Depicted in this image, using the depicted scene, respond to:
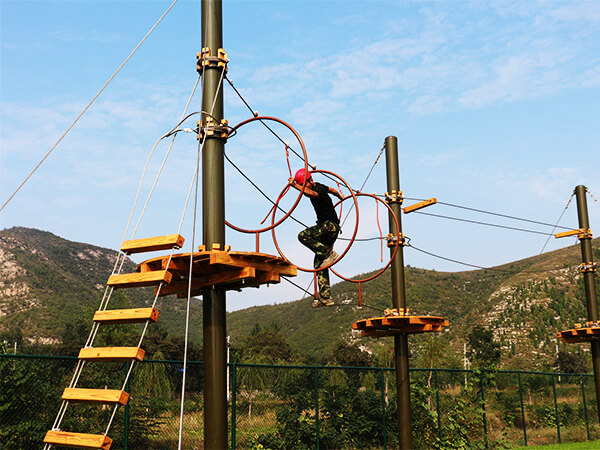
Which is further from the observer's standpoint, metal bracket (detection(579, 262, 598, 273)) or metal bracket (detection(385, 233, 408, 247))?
metal bracket (detection(579, 262, 598, 273))

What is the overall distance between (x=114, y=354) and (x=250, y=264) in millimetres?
1565

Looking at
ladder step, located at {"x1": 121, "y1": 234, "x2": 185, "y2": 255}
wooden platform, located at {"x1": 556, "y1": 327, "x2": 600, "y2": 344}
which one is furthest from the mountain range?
ladder step, located at {"x1": 121, "y1": 234, "x2": 185, "y2": 255}

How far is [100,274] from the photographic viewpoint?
99.4 m

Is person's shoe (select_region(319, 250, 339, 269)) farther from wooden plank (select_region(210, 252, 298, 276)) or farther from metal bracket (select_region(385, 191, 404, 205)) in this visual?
metal bracket (select_region(385, 191, 404, 205))

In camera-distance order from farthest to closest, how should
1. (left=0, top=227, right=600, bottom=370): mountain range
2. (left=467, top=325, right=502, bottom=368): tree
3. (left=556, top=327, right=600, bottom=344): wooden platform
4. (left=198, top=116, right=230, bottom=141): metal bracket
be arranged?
(left=0, top=227, right=600, bottom=370): mountain range, (left=467, top=325, right=502, bottom=368): tree, (left=556, top=327, right=600, bottom=344): wooden platform, (left=198, top=116, right=230, bottom=141): metal bracket

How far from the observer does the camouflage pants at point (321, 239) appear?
778 centimetres

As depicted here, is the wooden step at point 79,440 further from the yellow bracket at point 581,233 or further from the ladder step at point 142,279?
the yellow bracket at point 581,233

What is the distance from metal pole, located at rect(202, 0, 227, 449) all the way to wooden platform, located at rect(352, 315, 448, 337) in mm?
5179

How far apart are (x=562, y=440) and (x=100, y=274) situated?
9174 cm

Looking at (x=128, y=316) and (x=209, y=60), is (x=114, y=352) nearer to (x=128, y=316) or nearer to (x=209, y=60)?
(x=128, y=316)

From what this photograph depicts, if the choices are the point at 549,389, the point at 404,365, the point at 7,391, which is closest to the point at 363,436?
the point at 404,365

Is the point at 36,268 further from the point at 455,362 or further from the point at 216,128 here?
the point at 216,128

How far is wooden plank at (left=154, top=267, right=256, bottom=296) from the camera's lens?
223 inches

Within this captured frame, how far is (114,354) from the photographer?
5.16 meters
